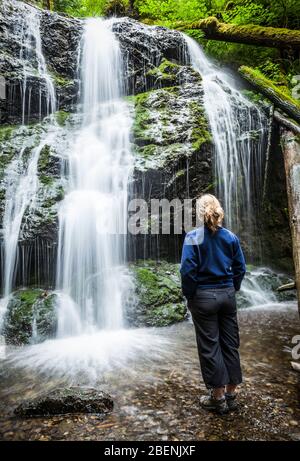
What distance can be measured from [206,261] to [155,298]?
369 cm

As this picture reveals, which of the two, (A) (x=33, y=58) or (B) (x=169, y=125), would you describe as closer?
(B) (x=169, y=125)

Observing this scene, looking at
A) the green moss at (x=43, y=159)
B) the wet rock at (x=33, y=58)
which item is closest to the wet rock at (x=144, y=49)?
the wet rock at (x=33, y=58)

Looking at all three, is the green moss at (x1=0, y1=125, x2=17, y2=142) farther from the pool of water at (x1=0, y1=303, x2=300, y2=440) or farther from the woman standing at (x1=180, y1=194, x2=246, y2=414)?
the woman standing at (x1=180, y1=194, x2=246, y2=414)

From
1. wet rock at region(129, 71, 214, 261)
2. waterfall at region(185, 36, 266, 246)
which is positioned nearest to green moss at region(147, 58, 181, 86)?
waterfall at region(185, 36, 266, 246)

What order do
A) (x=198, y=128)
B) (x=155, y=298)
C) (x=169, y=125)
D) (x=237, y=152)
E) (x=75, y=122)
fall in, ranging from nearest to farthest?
1. (x=155, y=298)
2. (x=198, y=128)
3. (x=169, y=125)
4. (x=237, y=152)
5. (x=75, y=122)

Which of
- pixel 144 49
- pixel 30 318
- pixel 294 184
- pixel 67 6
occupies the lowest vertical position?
pixel 30 318

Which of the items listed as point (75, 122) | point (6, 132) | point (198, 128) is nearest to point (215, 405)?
point (198, 128)

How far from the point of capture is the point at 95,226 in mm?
7027

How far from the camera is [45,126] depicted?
8750 mm

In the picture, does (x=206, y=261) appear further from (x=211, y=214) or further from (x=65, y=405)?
(x=65, y=405)

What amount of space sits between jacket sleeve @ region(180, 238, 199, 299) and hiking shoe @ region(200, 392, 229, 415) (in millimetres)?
1010

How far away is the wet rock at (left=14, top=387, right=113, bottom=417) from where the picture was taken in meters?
3.14

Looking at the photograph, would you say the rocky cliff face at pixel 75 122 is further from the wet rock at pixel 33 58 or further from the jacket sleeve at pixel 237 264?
the jacket sleeve at pixel 237 264
